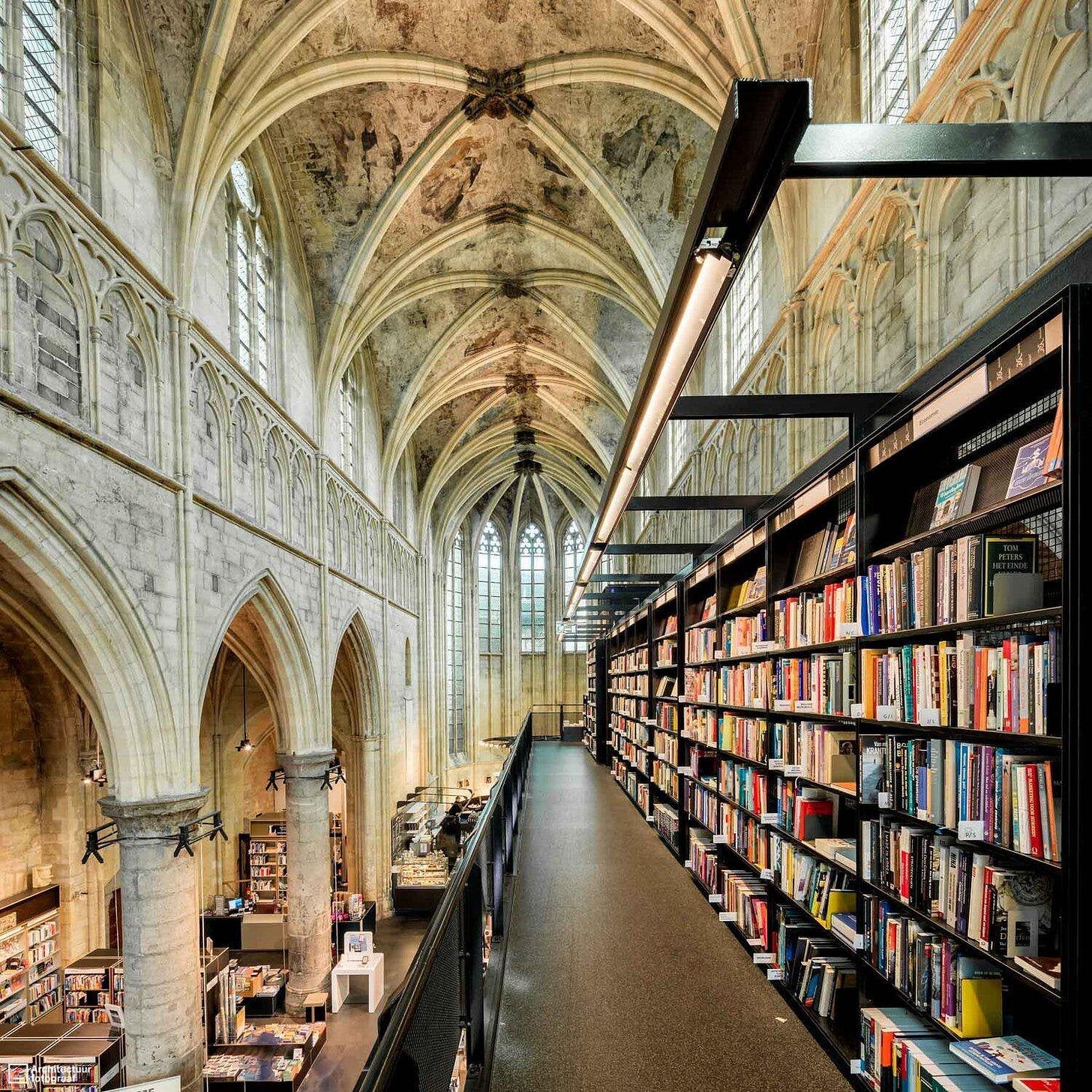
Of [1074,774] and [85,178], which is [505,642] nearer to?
[85,178]

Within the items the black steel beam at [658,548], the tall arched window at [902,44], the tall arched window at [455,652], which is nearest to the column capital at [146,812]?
the black steel beam at [658,548]

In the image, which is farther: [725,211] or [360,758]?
[360,758]

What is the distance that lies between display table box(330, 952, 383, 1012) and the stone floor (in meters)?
0.09

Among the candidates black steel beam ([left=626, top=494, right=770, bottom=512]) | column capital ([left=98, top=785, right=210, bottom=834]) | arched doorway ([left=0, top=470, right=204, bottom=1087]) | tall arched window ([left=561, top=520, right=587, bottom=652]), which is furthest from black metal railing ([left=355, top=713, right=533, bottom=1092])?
tall arched window ([left=561, top=520, right=587, bottom=652])

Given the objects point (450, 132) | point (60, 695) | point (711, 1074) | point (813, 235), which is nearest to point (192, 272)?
point (450, 132)

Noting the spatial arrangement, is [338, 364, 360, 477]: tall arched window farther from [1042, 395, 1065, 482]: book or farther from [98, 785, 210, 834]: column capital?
[1042, 395, 1065, 482]: book

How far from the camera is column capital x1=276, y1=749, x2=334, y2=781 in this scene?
1045cm

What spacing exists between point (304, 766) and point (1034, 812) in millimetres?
9831

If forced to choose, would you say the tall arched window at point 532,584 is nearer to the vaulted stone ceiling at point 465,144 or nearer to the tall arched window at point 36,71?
the vaulted stone ceiling at point 465,144

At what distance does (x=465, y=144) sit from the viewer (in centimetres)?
1087

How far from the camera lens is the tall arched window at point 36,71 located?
527 cm

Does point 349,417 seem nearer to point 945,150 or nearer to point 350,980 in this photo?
point 350,980

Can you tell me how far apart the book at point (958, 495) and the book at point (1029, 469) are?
0.26 metres

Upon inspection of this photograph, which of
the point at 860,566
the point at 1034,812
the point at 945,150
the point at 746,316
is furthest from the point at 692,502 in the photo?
the point at 945,150
